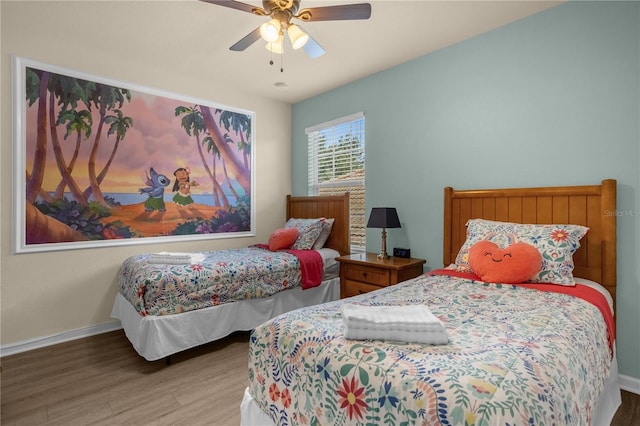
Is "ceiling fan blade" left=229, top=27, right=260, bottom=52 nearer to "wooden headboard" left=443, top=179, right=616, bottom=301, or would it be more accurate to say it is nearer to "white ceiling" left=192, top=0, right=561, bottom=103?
"white ceiling" left=192, top=0, right=561, bottom=103

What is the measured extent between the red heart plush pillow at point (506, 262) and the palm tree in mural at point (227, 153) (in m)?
2.90

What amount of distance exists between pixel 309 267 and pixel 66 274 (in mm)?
2230

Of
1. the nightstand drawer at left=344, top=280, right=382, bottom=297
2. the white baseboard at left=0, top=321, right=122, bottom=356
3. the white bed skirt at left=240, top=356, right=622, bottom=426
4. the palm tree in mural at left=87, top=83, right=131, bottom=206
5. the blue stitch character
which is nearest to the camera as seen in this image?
the white bed skirt at left=240, top=356, right=622, bottom=426

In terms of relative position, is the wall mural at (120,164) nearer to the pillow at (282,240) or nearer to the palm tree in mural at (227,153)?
the palm tree in mural at (227,153)

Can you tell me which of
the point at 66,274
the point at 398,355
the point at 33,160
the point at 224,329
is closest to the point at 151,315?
the point at 224,329

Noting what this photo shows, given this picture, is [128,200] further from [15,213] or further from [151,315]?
[151,315]

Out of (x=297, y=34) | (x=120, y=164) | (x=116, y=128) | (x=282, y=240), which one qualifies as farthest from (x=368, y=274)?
(x=116, y=128)

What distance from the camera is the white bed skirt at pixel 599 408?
148cm

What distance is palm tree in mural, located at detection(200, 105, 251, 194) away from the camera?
3.82m

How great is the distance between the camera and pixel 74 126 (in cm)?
297

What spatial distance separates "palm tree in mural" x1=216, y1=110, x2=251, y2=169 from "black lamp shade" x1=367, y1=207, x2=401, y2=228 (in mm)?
1926

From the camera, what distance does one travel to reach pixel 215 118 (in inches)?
152

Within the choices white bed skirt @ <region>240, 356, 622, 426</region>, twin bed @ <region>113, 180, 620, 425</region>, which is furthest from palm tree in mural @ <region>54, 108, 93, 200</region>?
white bed skirt @ <region>240, 356, 622, 426</region>

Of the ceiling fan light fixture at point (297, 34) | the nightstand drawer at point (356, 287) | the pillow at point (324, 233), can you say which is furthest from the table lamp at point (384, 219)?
the ceiling fan light fixture at point (297, 34)
